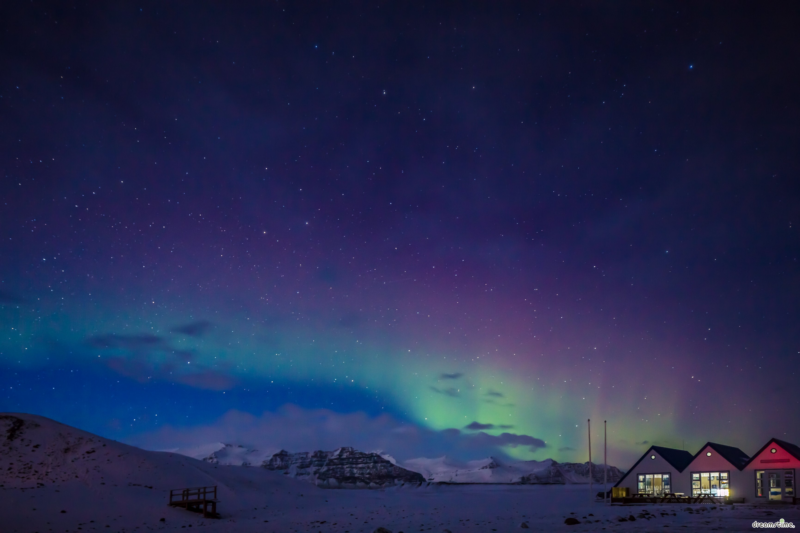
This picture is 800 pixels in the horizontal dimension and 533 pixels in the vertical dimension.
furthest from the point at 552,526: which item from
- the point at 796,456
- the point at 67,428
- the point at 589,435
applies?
the point at 67,428

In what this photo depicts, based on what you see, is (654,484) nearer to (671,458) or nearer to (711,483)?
(671,458)

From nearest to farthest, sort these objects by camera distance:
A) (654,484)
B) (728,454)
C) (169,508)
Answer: (169,508) < (728,454) < (654,484)

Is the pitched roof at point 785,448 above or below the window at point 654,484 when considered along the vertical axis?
above

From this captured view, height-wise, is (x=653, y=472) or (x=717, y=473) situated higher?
(x=717, y=473)

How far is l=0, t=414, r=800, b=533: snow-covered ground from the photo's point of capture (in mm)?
24719

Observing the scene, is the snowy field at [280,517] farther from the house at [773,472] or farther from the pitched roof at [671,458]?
the pitched roof at [671,458]

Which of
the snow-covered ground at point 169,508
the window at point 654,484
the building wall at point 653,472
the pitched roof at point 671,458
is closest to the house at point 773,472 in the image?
the building wall at point 653,472

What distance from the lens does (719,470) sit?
153ft

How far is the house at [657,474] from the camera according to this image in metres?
49.1

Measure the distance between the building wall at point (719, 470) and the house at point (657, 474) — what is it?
43 centimetres

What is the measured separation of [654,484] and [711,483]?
501 cm

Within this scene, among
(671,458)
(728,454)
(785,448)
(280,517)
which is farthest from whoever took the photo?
(671,458)

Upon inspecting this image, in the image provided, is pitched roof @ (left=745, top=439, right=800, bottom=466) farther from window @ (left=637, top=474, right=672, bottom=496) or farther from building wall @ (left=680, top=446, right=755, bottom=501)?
window @ (left=637, top=474, right=672, bottom=496)

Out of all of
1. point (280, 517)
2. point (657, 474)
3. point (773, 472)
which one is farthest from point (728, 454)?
point (280, 517)
